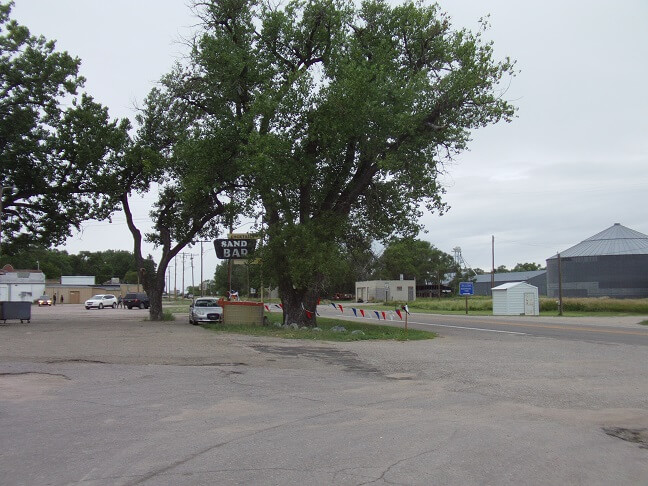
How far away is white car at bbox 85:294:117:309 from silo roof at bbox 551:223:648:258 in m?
62.9

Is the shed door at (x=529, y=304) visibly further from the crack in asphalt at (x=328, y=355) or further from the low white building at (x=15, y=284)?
the low white building at (x=15, y=284)

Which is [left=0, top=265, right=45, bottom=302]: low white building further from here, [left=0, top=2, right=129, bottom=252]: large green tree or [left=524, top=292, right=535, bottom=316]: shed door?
[left=524, top=292, right=535, bottom=316]: shed door

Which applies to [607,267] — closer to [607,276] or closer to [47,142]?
[607,276]

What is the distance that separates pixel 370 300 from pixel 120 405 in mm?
89075

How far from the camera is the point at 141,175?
114ft

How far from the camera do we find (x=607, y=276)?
77188 mm

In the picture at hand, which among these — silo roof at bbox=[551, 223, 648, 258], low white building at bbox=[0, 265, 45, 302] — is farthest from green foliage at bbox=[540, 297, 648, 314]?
low white building at bbox=[0, 265, 45, 302]

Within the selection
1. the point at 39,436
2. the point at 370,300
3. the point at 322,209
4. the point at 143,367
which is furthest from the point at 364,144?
the point at 370,300

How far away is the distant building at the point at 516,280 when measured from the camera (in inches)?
4304

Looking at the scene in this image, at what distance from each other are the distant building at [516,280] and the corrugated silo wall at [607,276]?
27.5m

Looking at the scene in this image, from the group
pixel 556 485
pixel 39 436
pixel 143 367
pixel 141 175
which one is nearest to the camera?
pixel 556 485

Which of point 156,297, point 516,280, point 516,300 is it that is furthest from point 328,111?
point 516,280

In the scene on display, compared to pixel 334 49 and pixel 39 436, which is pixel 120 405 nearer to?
pixel 39 436

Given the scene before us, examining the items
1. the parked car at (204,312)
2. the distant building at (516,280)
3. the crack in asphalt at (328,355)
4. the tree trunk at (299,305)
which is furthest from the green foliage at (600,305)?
the distant building at (516,280)
